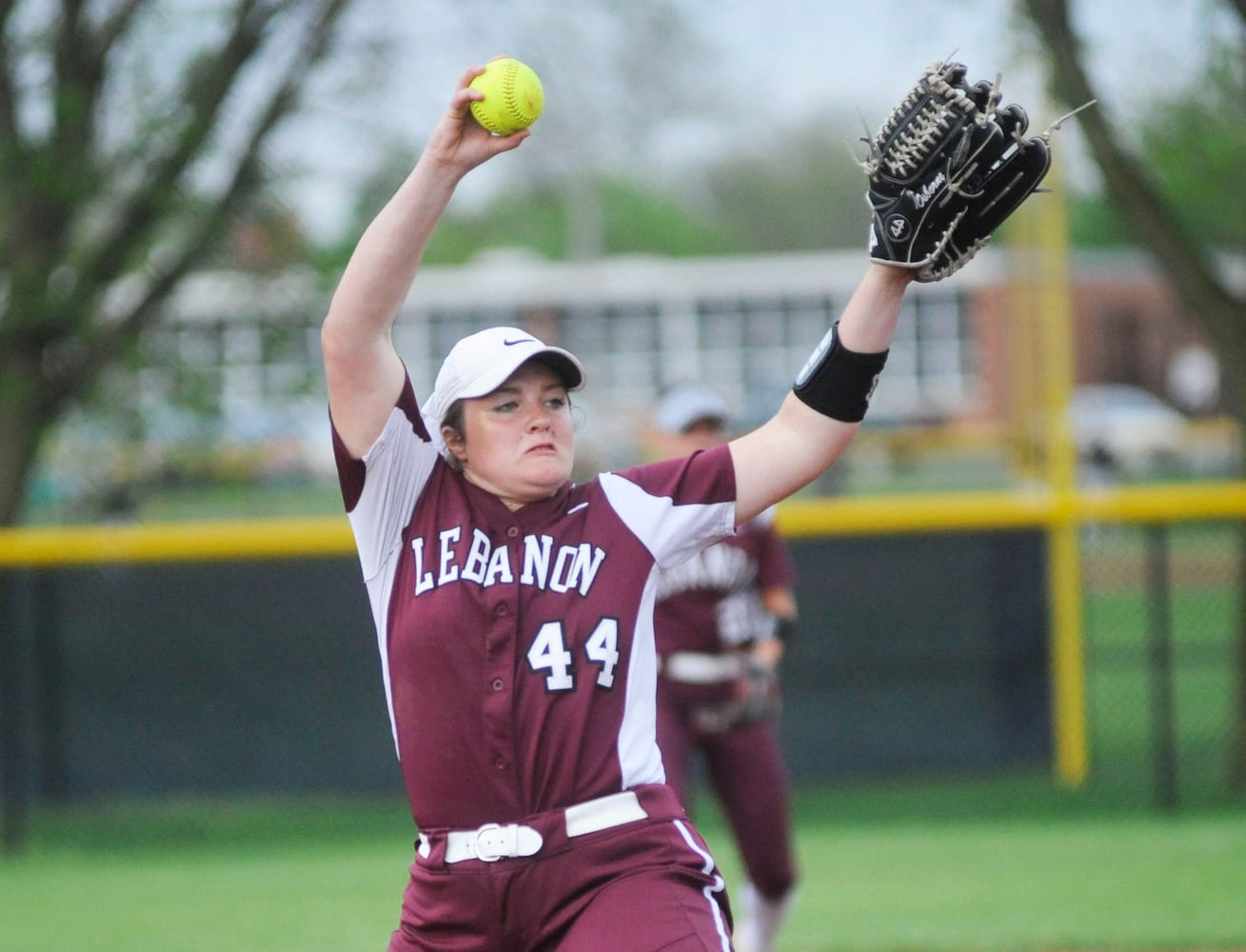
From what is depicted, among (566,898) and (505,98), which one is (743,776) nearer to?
(566,898)

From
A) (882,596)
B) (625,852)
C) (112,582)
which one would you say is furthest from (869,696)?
(625,852)

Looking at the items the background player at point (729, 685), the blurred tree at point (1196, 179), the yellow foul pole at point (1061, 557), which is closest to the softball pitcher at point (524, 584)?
the background player at point (729, 685)

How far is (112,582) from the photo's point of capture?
375 inches

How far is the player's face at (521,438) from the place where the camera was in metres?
3.05

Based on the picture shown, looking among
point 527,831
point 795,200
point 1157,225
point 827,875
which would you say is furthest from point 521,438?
point 795,200

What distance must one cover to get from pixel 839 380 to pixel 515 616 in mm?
713

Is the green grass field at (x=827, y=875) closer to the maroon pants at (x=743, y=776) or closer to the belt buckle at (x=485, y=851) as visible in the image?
the maroon pants at (x=743, y=776)

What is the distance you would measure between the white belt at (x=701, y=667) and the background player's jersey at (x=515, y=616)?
107 inches

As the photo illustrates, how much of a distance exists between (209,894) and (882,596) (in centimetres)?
423

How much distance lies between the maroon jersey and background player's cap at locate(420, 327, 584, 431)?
2.73 metres

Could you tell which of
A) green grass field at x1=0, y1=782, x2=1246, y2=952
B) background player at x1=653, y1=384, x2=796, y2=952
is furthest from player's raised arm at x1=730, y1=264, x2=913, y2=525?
green grass field at x1=0, y1=782, x2=1246, y2=952

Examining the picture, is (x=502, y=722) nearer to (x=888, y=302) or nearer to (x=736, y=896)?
(x=888, y=302)

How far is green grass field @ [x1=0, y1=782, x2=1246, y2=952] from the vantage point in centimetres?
655

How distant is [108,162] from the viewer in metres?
9.87
